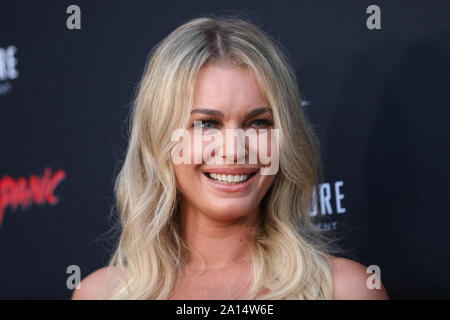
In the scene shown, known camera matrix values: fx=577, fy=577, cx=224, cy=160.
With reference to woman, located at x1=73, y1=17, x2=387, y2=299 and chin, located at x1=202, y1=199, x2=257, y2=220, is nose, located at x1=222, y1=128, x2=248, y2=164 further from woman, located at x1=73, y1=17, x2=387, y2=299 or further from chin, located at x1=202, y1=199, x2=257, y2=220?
Result: chin, located at x1=202, y1=199, x2=257, y2=220

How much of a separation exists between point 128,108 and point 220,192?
832 millimetres

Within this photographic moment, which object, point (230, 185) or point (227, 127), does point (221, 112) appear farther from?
point (230, 185)

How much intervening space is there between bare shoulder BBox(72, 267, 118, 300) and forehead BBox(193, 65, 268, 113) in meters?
0.71

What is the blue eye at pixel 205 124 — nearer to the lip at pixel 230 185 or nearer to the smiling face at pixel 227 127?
the smiling face at pixel 227 127

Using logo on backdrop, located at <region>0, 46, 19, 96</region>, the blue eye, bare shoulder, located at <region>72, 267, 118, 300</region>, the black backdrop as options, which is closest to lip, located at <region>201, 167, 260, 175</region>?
the blue eye

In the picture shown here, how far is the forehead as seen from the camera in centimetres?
182

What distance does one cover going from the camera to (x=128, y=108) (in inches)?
98.0

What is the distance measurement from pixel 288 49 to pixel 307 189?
2.34ft

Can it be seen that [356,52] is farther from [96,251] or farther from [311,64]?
[96,251]

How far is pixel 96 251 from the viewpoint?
249cm

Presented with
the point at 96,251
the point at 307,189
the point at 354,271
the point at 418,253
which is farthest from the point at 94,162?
the point at 418,253

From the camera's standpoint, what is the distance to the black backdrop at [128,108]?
242 centimetres

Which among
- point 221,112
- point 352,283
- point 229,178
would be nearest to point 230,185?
point 229,178

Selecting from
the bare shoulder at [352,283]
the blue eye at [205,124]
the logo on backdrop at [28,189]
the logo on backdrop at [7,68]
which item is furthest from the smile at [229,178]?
the logo on backdrop at [7,68]
